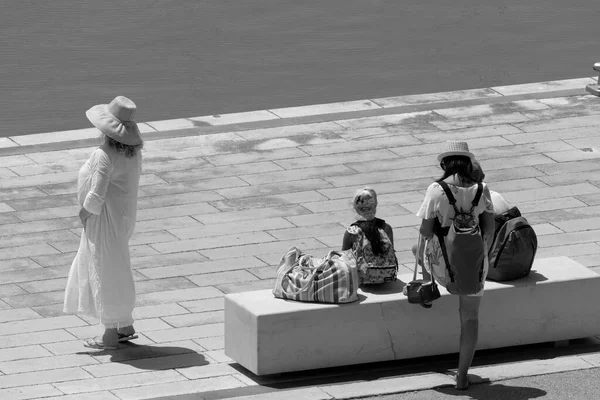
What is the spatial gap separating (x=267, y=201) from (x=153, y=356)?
11.7 feet

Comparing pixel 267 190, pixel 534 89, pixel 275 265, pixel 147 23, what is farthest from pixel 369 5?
pixel 275 265

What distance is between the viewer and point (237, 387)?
8.82 metres

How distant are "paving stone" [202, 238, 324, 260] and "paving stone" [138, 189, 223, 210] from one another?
1.24 m

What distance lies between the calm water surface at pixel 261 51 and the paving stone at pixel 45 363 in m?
8.61

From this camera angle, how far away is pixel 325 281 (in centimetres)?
882

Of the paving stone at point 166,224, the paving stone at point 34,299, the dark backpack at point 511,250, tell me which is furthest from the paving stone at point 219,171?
the dark backpack at point 511,250

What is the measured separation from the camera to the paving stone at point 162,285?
420 inches

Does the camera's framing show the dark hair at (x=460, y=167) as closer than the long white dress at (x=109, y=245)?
Yes

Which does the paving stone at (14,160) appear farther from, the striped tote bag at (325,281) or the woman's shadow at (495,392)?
the woman's shadow at (495,392)

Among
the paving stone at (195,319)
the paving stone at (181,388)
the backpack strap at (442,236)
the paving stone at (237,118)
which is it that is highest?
the backpack strap at (442,236)

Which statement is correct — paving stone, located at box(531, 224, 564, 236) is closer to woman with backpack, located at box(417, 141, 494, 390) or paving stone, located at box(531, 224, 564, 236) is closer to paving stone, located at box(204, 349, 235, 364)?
woman with backpack, located at box(417, 141, 494, 390)

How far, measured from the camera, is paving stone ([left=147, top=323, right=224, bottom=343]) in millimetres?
9711

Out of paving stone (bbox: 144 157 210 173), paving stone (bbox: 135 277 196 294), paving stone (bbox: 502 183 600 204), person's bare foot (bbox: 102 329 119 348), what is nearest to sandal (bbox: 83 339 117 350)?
person's bare foot (bbox: 102 329 119 348)

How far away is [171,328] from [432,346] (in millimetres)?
1930
